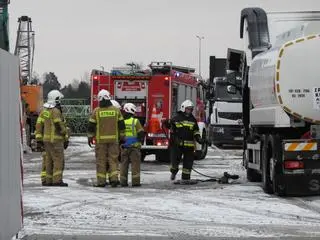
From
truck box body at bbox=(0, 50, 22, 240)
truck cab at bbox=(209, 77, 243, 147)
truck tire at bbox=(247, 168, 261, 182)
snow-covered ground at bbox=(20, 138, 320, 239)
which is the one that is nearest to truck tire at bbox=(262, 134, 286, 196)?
snow-covered ground at bbox=(20, 138, 320, 239)

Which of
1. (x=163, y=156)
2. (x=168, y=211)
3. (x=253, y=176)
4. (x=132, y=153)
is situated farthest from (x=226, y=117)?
(x=168, y=211)

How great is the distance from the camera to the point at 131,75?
21062 millimetres

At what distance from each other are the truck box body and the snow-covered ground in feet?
5.35

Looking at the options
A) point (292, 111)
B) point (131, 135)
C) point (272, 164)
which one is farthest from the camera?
point (131, 135)

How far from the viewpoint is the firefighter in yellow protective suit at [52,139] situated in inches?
537

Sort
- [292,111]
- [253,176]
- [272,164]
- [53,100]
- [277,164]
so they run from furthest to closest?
[253,176] < [53,100] < [272,164] < [277,164] < [292,111]

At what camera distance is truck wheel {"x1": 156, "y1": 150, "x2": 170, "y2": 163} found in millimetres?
21375

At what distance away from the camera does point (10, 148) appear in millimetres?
6492

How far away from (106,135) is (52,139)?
109 centimetres

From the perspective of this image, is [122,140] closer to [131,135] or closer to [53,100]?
[131,135]

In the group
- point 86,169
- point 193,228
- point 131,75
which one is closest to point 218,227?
point 193,228

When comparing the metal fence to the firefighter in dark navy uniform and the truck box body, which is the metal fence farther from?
the truck box body

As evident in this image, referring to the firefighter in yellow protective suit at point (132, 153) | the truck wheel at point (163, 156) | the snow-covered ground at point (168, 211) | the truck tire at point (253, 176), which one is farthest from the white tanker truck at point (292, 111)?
the truck wheel at point (163, 156)

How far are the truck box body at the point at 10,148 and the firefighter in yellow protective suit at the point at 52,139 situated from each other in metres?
6.64
